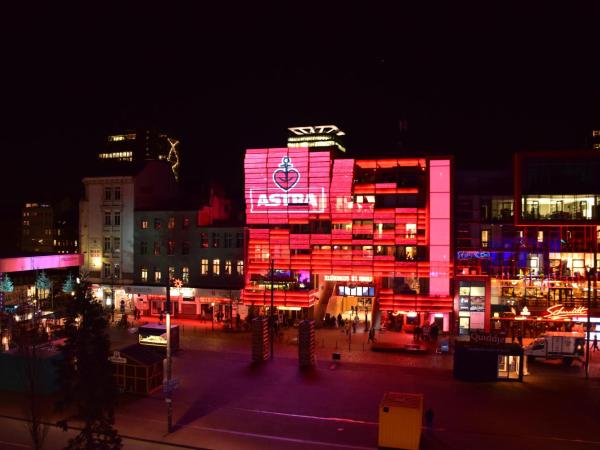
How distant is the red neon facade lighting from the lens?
5125cm

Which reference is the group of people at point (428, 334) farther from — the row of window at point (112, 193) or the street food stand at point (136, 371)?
the row of window at point (112, 193)

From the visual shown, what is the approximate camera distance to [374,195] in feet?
178

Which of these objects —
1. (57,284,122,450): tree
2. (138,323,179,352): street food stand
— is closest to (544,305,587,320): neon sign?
(138,323,179,352): street food stand

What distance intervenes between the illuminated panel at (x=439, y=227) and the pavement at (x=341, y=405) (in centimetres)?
1037

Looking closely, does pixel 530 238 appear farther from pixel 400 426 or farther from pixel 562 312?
pixel 400 426

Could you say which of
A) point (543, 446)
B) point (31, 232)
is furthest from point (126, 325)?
point (31, 232)

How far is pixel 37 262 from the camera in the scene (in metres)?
52.0

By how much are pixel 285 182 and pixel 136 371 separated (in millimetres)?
27549

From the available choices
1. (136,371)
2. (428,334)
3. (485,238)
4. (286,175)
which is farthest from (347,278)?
(136,371)

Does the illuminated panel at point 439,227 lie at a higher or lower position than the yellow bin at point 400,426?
higher

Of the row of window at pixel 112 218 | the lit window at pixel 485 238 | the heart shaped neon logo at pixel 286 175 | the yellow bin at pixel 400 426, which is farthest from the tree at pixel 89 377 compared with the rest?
the row of window at pixel 112 218

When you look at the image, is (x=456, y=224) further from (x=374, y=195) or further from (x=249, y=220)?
(x=249, y=220)

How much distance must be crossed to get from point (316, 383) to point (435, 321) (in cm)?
2134

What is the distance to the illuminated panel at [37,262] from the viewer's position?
49312 millimetres
